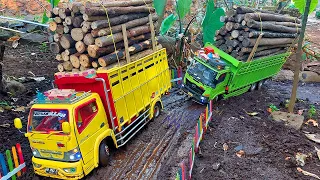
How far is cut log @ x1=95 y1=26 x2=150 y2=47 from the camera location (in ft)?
26.1

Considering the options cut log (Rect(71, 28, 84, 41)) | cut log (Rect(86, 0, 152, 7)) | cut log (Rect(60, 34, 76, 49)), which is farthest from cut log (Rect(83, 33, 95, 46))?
cut log (Rect(86, 0, 152, 7))

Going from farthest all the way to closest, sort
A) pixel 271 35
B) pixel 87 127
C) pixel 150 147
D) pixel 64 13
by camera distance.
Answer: pixel 271 35 → pixel 150 147 → pixel 64 13 → pixel 87 127

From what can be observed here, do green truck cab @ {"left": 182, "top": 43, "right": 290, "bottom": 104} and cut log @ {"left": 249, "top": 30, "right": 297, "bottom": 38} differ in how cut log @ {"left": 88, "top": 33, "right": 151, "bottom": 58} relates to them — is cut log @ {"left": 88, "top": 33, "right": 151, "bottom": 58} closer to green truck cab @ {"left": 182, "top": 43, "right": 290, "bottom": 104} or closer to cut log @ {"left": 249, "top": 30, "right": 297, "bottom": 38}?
green truck cab @ {"left": 182, "top": 43, "right": 290, "bottom": 104}

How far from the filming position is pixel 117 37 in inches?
340

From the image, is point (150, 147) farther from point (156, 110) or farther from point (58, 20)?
point (58, 20)

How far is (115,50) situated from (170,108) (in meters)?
3.61

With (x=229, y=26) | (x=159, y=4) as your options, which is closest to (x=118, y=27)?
(x=229, y=26)

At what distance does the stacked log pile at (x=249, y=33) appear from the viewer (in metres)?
11.2

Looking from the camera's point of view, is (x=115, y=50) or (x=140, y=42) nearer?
(x=115, y=50)

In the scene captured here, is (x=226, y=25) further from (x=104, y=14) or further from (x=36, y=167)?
(x=36, y=167)

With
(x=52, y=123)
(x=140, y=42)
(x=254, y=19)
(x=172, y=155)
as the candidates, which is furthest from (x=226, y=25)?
(x=52, y=123)

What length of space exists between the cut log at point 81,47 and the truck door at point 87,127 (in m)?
1.84

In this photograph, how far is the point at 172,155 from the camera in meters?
7.89

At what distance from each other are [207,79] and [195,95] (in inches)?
30.7
